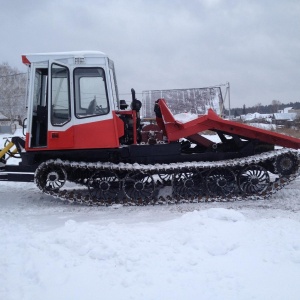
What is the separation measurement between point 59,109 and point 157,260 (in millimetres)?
4488

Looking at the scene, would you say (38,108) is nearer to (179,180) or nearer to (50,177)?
(50,177)

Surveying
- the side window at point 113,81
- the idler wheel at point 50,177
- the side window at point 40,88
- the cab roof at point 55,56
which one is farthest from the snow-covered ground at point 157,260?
the cab roof at point 55,56

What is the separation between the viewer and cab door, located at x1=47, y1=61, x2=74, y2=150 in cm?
746

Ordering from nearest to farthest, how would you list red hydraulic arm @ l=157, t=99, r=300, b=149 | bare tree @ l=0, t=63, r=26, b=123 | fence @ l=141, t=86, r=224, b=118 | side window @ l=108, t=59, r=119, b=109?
1. side window @ l=108, t=59, r=119, b=109
2. red hydraulic arm @ l=157, t=99, r=300, b=149
3. fence @ l=141, t=86, r=224, b=118
4. bare tree @ l=0, t=63, r=26, b=123

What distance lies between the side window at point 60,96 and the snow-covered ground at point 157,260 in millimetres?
2423

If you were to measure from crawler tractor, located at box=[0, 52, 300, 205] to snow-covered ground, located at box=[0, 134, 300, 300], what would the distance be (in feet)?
5.58

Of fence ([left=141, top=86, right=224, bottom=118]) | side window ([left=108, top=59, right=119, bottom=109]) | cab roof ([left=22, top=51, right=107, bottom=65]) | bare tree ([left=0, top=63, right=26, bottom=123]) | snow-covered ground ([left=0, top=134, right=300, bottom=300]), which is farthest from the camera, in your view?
bare tree ([left=0, top=63, right=26, bottom=123])

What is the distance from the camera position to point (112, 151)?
777 cm

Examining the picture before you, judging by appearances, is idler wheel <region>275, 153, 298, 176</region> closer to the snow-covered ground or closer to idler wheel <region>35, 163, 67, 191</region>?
the snow-covered ground

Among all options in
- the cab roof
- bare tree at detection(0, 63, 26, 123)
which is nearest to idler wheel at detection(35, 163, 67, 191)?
the cab roof

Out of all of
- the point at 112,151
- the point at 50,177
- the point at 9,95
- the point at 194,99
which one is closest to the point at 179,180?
the point at 112,151

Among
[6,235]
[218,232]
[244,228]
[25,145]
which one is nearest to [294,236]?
[244,228]

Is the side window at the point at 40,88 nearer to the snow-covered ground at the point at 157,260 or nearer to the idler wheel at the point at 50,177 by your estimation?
the idler wheel at the point at 50,177

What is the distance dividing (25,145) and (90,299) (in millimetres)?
4862
